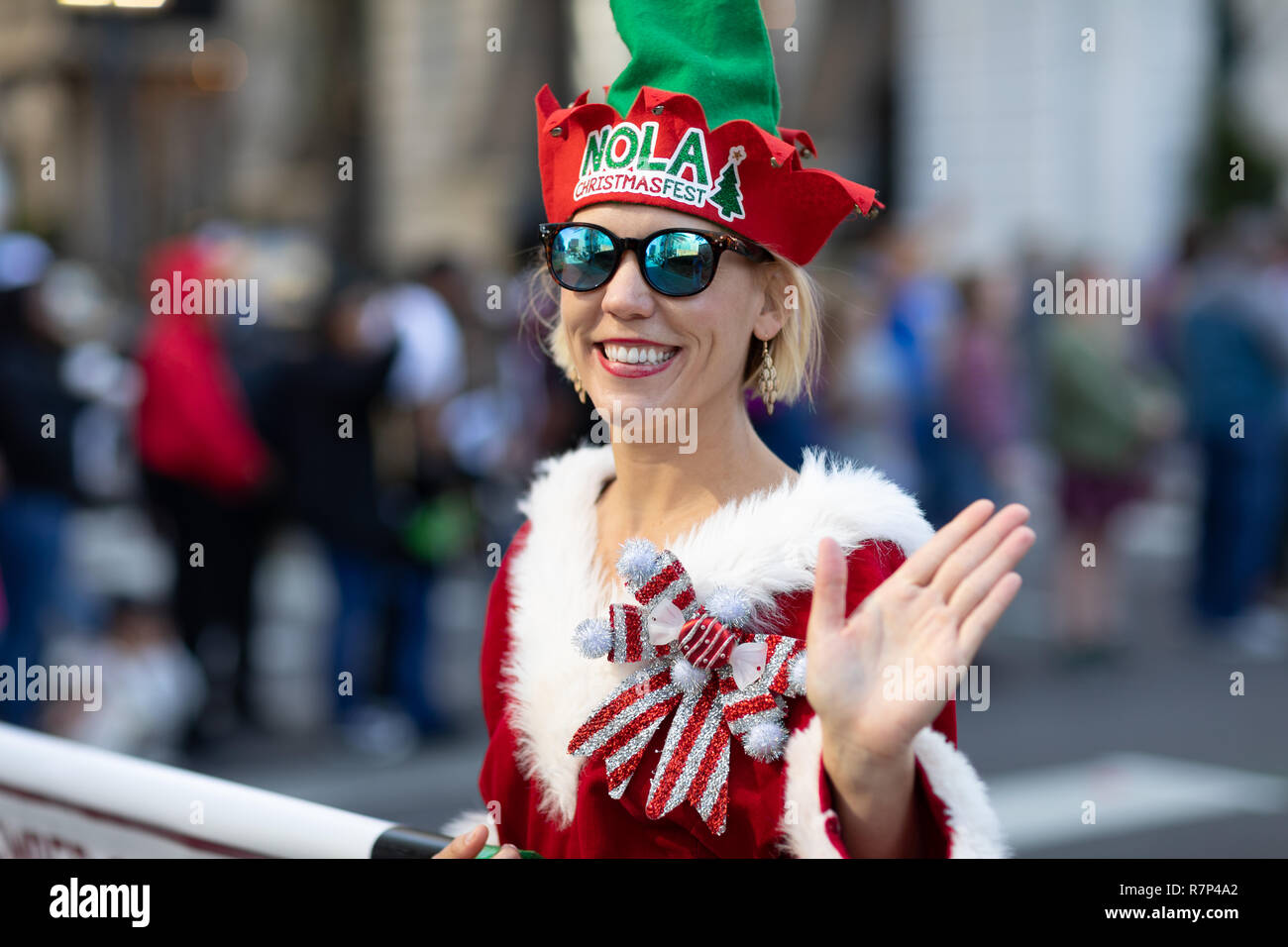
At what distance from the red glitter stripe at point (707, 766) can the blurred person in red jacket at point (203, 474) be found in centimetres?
510

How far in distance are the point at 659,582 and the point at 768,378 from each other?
1.22 feet

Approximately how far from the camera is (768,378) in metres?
2.23

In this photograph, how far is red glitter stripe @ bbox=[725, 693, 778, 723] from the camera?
1963 mm

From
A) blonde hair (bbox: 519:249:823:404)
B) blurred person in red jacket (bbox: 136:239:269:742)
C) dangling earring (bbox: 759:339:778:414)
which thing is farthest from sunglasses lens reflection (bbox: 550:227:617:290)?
blurred person in red jacket (bbox: 136:239:269:742)

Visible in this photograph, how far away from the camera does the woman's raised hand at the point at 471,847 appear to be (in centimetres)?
201

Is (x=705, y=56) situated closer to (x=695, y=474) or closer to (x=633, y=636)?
(x=695, y=474)

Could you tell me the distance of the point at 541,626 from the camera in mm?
2225

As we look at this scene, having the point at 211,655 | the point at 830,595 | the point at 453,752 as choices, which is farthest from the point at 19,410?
the point at 830,595

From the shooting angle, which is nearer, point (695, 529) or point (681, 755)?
point (681, 755)

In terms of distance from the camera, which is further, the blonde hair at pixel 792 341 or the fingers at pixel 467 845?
the blonde hair at pixel 792 341
